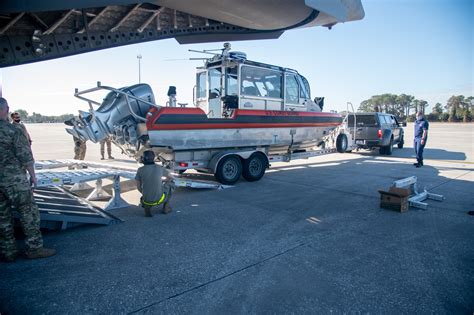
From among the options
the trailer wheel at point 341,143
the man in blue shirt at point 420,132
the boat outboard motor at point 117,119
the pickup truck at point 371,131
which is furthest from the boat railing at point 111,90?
the pickup truck at point 371,131

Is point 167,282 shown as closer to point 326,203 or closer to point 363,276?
point 363,276

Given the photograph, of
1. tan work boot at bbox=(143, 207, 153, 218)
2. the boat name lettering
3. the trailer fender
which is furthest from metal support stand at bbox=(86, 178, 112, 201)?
the boat name lettering

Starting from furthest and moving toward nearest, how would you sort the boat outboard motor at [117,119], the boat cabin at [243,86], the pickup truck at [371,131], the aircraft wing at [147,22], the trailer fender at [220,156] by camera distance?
the pickup truck at [371,131], the boat cabin at [243,86], the trailer fender at [220,156], the boat outboard motor at [117,119], the aircraft wing at [147,22]

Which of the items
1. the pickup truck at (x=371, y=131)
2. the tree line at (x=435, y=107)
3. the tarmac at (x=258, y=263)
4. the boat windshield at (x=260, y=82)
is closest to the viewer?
the tarmac at (x=258, y=263)

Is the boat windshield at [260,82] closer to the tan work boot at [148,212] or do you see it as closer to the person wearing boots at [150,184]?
the person wearing boots at [150,184]

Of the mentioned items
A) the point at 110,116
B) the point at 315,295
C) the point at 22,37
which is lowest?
the point at 315,295

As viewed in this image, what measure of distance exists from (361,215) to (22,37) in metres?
6.17

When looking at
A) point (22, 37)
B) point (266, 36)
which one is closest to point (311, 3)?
point (266, 36)

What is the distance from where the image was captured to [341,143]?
1186cm

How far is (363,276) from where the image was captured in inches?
131

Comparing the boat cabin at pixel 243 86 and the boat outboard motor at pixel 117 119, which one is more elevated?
the boat cabin at pixel 243 86

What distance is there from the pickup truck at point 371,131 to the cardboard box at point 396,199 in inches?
315

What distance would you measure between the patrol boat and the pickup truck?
3981mm

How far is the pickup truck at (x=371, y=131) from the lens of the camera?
45.2ft
